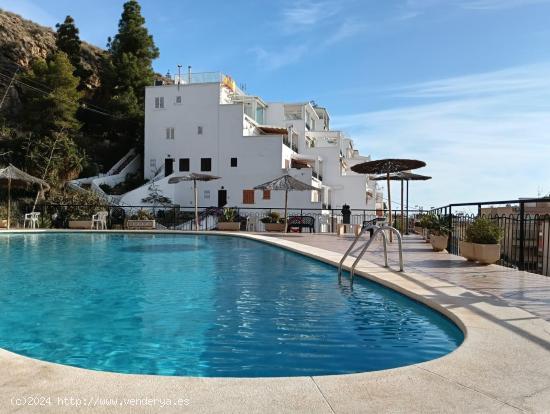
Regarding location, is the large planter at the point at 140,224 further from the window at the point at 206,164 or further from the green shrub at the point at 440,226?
the green shrub at the point at 440,226

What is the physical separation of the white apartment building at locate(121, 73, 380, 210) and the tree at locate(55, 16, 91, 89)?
1198 cm

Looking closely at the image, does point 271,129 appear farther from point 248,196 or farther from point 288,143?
point 248,196

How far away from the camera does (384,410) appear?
8.45 feet

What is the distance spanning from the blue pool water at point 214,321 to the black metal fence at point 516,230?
317cm

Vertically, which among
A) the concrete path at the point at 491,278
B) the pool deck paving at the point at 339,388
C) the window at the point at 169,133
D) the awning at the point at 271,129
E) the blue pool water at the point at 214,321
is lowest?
the blue pool water at the point at 214,321

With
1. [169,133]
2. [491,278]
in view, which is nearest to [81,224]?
[169,133]

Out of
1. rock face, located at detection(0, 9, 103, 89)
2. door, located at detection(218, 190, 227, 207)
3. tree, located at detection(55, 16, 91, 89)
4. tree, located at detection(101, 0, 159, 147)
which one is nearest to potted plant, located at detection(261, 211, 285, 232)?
door, located at detection(218, 190, 227, 207)

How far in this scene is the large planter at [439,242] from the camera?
12133 mm

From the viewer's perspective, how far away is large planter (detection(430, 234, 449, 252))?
1213 centimetres

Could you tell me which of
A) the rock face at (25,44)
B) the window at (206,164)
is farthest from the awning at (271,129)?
the rock face at (25,44)

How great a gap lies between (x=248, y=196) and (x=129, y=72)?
19052 mm

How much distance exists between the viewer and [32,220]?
75.6 feet

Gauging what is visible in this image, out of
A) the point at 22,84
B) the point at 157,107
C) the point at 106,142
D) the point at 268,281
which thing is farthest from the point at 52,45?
the point at 268,281

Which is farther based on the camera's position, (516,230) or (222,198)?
(222,198)
